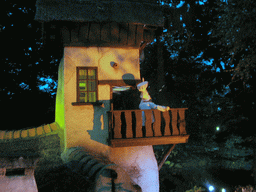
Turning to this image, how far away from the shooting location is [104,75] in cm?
817

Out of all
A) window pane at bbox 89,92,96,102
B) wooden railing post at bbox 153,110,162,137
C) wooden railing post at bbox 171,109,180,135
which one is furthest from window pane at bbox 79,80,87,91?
wooden railing post at bbox 171,109,180,135

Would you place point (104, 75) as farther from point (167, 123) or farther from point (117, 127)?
point (167, 123)

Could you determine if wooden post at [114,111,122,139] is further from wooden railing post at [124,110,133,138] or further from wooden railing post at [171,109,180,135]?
wooden railing post at [171,109,180,135]

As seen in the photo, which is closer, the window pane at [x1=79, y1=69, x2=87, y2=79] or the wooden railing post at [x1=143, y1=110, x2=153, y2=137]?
the wooden railing post at [x1=143, y1=110, x2=153, y2=137]

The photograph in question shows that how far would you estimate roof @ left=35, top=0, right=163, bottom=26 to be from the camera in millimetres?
7438

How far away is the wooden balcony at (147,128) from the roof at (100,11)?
296cm

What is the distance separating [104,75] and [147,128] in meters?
2.24

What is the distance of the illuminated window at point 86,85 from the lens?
317 inches

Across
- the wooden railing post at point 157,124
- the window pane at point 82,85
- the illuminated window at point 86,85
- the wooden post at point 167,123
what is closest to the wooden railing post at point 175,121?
the wooden post at point 167,123

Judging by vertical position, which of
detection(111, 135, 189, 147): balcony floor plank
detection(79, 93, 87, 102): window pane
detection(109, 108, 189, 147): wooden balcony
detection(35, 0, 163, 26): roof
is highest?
detection(35, 0, 163, 26): roof

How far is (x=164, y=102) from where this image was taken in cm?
1438

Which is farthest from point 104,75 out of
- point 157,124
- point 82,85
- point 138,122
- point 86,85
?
point 157,124

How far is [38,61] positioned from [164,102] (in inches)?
308

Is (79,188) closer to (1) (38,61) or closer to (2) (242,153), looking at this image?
(1) (38,61)
